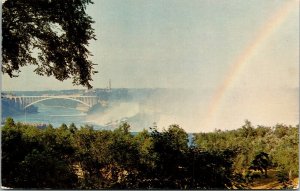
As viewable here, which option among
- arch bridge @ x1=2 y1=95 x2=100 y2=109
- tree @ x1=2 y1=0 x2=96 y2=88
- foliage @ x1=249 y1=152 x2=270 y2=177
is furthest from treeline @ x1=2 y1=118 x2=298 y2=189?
tree @ x1=2 y1=0 x2=96 y2=88

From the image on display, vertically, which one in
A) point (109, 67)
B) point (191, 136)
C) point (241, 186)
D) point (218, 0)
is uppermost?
point (218, 0)

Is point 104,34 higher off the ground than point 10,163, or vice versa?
point 104,34

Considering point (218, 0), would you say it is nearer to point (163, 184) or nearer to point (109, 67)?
point (109, 67)

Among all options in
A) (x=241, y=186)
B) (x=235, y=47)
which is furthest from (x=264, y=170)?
(x=235, y=47)

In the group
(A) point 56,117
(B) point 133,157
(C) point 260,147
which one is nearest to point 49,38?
(A) point 56,117

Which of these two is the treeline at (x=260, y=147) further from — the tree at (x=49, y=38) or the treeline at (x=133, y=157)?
the tree at (x=49, y=38)

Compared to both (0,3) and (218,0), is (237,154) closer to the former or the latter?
(218,0)

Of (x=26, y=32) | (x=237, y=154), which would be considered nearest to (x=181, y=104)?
(x=237, y=154)
